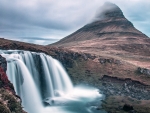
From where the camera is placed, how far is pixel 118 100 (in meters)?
66.1

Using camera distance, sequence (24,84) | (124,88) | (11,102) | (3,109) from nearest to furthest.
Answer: (3,109)
(11,102)
(24,84)
(124,88)

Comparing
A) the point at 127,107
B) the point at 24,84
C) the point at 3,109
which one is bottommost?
the point at 127,107

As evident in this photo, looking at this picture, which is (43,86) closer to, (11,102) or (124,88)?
(124,88)

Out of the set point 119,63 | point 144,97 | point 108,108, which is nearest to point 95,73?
point 119,63

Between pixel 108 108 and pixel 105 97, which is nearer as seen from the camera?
pixel 108 108

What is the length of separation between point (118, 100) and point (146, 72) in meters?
28.0

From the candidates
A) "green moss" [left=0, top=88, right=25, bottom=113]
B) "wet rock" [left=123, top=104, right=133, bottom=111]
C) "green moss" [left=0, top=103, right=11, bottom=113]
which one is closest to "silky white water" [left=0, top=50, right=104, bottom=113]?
"wet rock" [left=123, top=104, right=133, bottom=111]

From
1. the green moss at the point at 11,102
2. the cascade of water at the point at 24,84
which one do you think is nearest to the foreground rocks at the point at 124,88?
the cascade of water at the point at 24,84

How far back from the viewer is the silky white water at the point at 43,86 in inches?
2111

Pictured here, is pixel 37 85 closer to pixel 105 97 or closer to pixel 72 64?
pixel 105 97

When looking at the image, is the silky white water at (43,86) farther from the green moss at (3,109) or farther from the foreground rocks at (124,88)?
the green moss at (3,109)

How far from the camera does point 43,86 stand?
64312mm

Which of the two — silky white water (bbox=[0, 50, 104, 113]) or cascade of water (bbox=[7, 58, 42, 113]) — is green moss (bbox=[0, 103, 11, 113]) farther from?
cascade of water (bbox=[7, 58, 42, 113])

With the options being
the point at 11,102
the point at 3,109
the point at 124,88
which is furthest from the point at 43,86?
the point at 3,109
